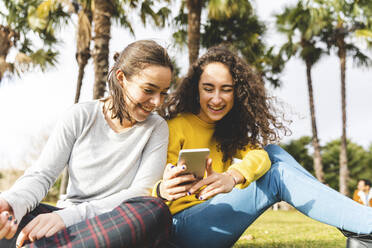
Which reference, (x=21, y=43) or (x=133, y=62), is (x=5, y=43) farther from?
(x=133, y=62)

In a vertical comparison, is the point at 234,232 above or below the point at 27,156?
above

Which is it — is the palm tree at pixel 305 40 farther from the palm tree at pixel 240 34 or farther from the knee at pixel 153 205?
the knee at pixel 153 205

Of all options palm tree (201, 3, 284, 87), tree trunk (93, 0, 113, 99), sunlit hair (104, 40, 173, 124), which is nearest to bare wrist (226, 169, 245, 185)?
sunlit hair (104, 40, 173, 124)

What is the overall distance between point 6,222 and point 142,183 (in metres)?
0.62

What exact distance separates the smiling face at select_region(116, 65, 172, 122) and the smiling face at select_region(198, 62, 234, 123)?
40cm

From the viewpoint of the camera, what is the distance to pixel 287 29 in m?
12.9

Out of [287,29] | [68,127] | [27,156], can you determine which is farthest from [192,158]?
[27,156]

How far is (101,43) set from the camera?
563 cm

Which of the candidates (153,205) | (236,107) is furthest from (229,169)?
(236,107)

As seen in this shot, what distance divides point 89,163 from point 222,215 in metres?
0.69

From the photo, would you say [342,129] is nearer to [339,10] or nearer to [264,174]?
[339,10]

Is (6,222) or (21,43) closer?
(6,222)

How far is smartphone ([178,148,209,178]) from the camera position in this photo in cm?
137

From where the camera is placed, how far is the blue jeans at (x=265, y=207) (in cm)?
152
